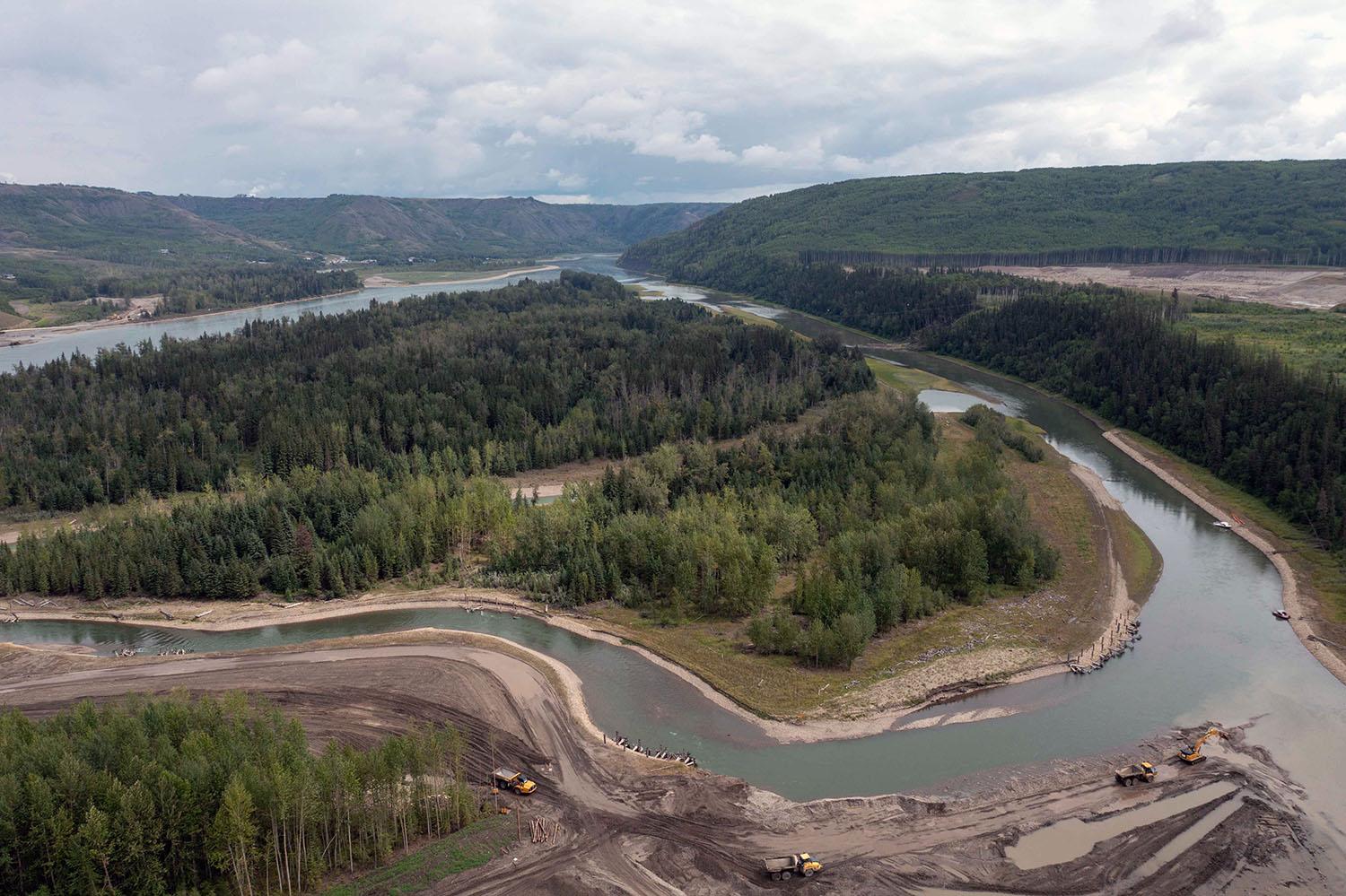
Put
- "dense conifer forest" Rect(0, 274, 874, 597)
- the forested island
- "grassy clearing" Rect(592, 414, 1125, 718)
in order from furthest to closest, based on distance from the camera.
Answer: "dense conifer forest" Rect(0, 274, 874, 597) < the forested island < "grassy clearing" Rect(592, 414, 1125, 718)

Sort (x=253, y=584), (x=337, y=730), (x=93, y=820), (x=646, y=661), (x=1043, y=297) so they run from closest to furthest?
(x=93, y=820), (x=337, y=730), (x=646, y=661), (x=253, y=584), (x=1043, y=297)

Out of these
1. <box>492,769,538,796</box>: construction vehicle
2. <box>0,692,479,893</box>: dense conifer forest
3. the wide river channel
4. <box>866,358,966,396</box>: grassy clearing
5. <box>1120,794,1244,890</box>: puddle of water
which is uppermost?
<box>866,358,966,396</box>: grassy clearing

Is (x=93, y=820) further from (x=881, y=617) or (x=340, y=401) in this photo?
(x=340, y=401)

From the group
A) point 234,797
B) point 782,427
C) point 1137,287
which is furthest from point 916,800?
point 1137,287

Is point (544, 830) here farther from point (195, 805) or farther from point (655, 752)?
point (195, 805)

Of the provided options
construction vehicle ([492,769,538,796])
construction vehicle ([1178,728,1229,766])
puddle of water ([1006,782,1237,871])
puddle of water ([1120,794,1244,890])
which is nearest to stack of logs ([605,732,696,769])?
construction vehicle ([492,769,538,796])

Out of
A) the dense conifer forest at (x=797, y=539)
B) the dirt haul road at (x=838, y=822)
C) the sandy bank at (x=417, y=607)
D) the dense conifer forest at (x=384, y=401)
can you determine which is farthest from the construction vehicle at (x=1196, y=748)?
the dense conifer forest at (x=384, y=401)

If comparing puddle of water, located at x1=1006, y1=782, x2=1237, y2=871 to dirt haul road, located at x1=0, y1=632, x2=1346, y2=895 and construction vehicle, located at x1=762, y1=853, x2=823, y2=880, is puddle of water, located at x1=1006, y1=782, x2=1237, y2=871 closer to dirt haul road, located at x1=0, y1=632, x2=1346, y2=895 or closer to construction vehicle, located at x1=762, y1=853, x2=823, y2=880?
dirt haul road, located at x1=0, y1=632, x2=1346, y2=895

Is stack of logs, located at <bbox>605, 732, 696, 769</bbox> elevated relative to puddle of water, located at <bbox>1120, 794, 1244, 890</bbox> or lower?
elevated
